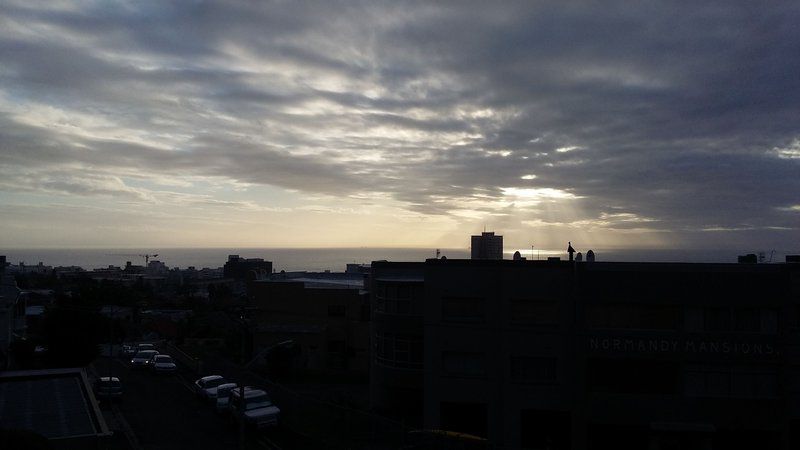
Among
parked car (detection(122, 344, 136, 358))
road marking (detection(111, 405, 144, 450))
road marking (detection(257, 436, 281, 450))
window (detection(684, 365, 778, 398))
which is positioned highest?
window (detection(684, 365, 778, 398))

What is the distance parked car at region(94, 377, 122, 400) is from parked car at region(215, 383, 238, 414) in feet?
17.6

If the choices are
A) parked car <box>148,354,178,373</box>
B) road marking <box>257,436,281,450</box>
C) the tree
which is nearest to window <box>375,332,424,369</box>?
road marking <box>257,436,281,450</box>

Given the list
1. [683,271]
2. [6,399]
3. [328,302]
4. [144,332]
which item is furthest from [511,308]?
[144,332]

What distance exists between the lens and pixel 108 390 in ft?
111

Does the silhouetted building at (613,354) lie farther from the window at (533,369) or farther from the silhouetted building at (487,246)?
the silhouetted building at (487,246)

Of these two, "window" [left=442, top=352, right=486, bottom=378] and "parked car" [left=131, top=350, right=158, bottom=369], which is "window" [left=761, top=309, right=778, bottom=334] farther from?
"parked car" [left=131, top=350, right=158, bottom=369]

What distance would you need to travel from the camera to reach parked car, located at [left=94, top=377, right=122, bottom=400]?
33.9 meters

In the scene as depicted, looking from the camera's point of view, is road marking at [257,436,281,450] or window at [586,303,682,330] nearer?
road marking at [257,436,281,450]

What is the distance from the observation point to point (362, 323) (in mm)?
50625

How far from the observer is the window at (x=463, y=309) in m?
29.9

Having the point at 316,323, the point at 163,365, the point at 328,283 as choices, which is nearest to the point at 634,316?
the point at 316,323

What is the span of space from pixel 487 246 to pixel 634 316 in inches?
651

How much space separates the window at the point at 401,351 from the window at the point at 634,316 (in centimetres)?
881

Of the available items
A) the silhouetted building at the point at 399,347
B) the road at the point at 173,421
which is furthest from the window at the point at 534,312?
the road at the point at 173,421
